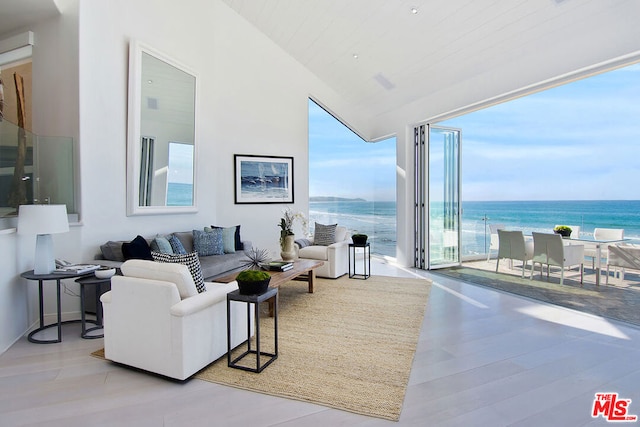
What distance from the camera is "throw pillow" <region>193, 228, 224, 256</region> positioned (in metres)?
5.01

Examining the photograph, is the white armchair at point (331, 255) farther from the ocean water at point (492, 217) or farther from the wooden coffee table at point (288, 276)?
the ocean water at point (492, 217)

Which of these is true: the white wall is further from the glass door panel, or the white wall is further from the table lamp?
the glass door panel

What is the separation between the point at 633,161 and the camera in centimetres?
1263

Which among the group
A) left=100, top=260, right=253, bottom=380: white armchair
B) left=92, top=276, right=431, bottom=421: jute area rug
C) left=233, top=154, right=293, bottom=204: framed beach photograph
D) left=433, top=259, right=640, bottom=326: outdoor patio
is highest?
left=233, top=154, right=293, bottom=204: framed beach photograph

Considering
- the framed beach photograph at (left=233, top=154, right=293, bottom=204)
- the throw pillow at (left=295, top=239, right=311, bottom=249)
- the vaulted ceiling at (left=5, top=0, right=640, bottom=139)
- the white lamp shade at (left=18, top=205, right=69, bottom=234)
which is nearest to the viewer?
the white lamp shade at (left=18, top=205, right=69, bottom=234)

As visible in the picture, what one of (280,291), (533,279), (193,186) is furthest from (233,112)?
(533,279)

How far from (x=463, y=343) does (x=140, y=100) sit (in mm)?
4808

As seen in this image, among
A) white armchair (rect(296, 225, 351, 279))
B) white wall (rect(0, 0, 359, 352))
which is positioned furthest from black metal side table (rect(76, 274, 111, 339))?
white armchair (rect(296, 225, 351, 279))

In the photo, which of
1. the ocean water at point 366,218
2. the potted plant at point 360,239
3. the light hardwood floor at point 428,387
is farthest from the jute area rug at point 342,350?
the ocean water at point 366,218

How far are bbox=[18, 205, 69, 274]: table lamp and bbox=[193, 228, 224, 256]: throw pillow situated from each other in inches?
75.9

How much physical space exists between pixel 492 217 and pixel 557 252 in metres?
13.6

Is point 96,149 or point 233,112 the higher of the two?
point 233,112

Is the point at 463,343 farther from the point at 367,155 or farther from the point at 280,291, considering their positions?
the point at 367,155

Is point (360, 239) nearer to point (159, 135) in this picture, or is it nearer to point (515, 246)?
point (515, 246)
